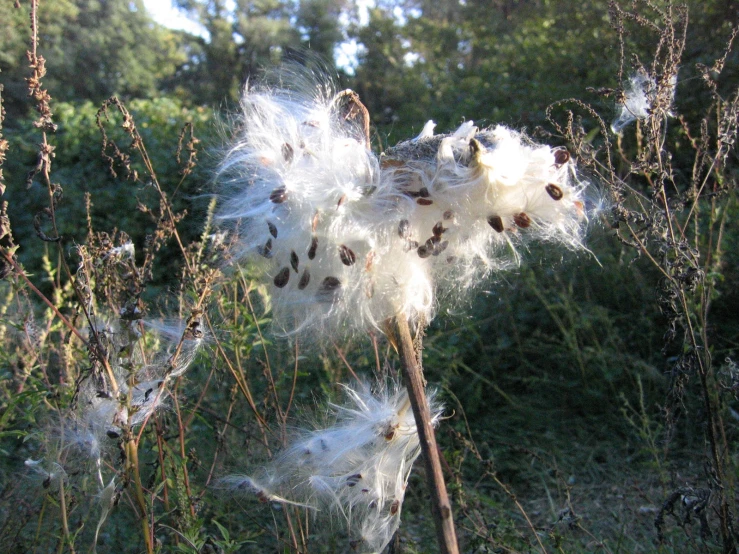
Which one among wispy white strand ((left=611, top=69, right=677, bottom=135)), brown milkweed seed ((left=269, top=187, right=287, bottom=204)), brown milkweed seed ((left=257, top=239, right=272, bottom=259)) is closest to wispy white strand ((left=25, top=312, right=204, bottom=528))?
brown milkweed seed ((left=257, top=239, right=272, bottom=259))

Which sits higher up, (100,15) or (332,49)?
(100,15)

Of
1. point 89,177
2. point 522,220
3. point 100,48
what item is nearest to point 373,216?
point 522,220

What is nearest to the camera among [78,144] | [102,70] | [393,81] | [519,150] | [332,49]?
[519,150]

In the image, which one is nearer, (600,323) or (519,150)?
(519,150)

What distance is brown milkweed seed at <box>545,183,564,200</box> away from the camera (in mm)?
1146

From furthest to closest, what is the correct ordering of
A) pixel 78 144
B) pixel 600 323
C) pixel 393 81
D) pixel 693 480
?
pixel 393 81 < pixel 78 144 < pixel 600 323 < pixel 693 480

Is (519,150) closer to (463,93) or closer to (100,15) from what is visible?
(463,93)

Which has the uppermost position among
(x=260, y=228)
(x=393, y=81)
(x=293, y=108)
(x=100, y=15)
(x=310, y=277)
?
(x=100, y=15)

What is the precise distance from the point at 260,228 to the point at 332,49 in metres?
12.1

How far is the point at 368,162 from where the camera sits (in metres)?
1.19

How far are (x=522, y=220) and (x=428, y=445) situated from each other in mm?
438

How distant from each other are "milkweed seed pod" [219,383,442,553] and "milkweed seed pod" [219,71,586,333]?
26 cm

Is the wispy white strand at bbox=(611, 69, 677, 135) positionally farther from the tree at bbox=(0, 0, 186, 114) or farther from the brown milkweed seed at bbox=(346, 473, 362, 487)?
the tree at bbox=(0, 0, 186, 114)

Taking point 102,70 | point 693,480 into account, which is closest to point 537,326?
point 693,480
